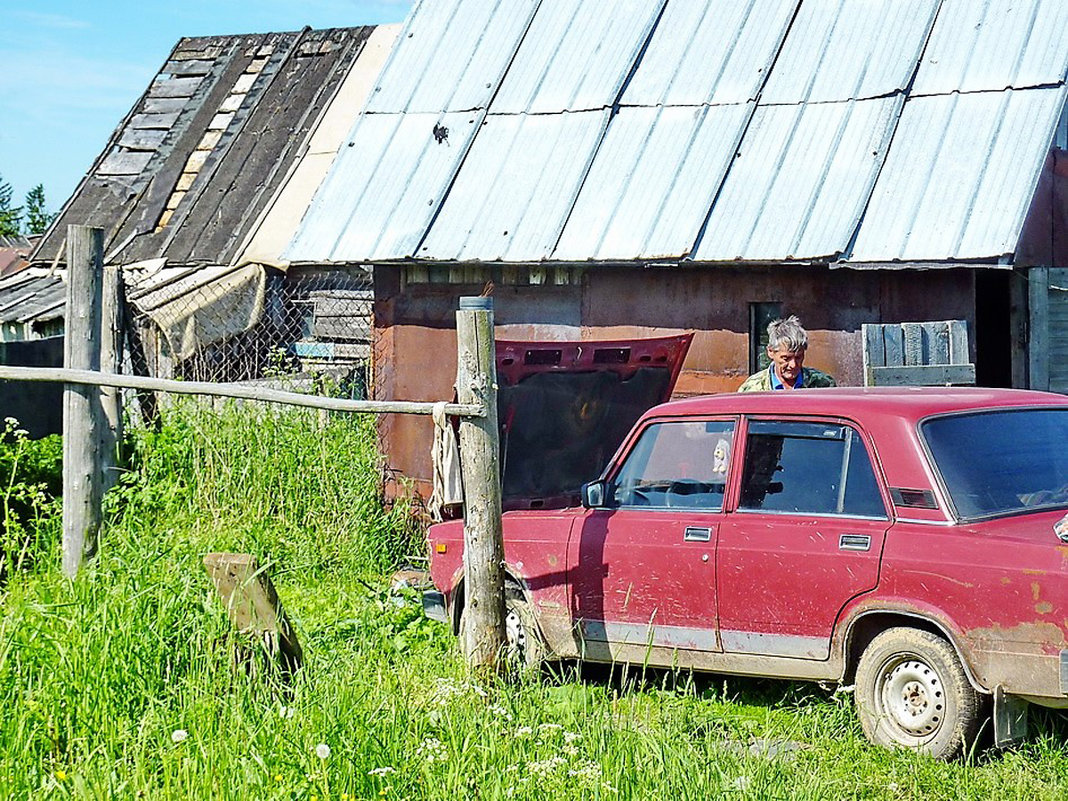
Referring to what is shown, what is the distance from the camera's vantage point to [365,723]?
18.8 feet

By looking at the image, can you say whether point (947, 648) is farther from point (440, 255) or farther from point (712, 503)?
point (440, 255)

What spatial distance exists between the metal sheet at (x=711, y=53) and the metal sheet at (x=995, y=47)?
4.61ft

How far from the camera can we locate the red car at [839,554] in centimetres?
602

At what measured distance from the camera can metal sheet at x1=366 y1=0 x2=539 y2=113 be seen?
43.1ft

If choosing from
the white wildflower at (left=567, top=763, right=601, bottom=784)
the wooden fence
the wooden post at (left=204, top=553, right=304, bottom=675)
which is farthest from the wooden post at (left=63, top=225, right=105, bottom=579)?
the white wildflower at (left=567, top=763, right=601, bottom=784)

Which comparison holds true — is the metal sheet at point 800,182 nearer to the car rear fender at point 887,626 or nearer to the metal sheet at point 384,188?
the metal sheet at point 384,188

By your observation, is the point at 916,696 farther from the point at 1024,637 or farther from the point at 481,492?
the point at 481,492

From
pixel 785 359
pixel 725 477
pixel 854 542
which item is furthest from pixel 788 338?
pixel 854 542

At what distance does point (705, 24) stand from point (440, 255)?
3.19 metres

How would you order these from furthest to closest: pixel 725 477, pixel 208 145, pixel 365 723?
pixel 208 145
pixel 725 477
pixel 365 723

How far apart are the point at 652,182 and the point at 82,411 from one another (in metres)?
4.92

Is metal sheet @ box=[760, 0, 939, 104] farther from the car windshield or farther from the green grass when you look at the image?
the green grass

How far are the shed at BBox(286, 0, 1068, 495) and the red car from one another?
10.1 feet

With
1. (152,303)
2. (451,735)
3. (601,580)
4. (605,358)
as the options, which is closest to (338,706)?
(451,735)
